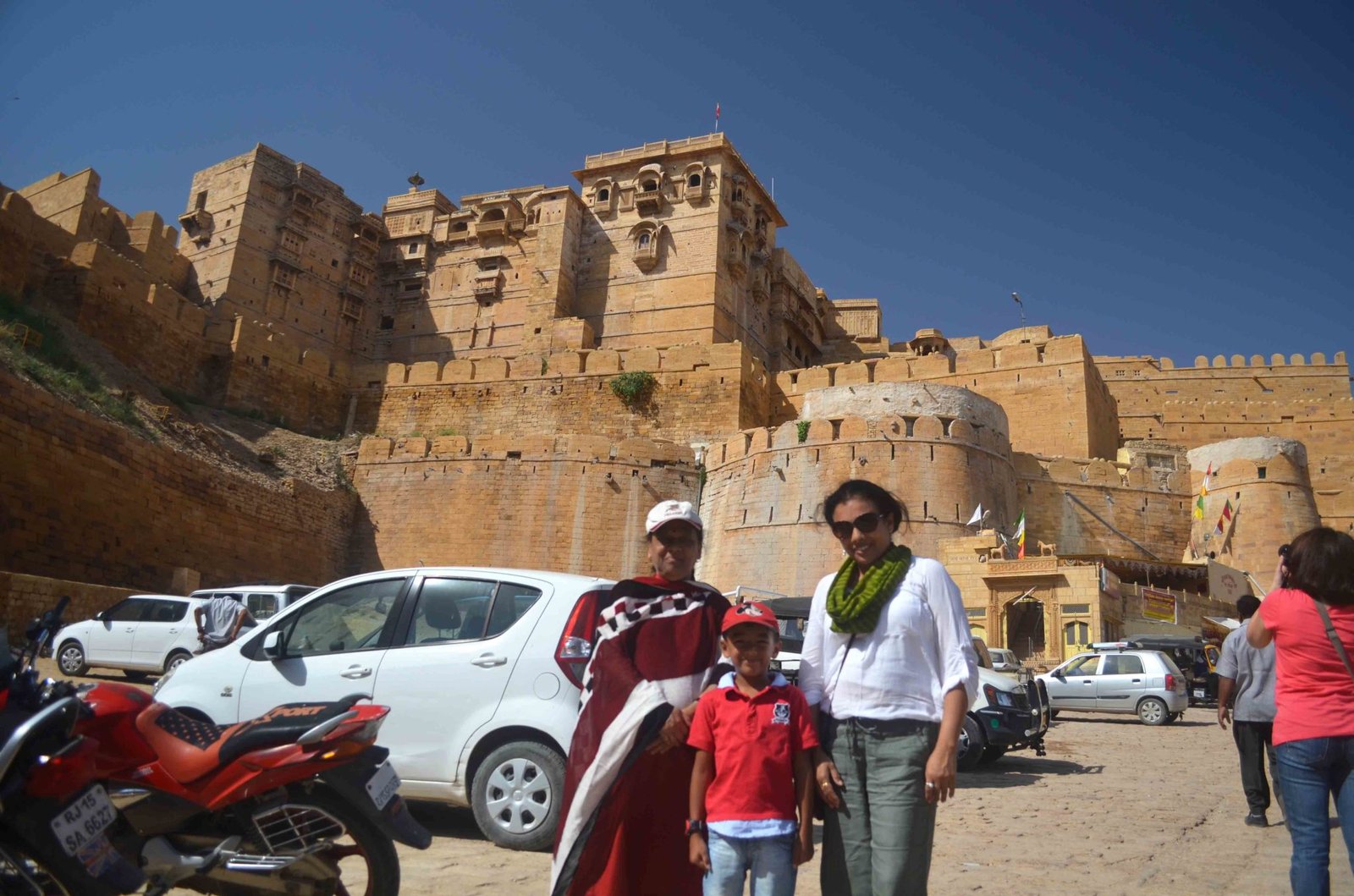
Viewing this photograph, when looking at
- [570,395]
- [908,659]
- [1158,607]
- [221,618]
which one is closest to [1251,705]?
[908,659]

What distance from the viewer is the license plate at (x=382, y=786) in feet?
10.0

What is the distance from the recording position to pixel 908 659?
2447 mm

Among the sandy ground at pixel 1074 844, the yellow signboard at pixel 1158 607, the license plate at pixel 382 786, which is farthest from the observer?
the yellow signboard at pixel 1158 607

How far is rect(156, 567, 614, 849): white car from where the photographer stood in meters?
4.18

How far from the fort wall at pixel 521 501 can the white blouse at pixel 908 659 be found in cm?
1878

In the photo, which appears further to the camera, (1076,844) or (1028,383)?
(1028,383)

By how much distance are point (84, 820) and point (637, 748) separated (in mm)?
1633

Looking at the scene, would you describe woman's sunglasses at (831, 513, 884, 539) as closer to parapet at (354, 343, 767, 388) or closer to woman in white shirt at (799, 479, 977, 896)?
woman in white shirt at (799, 479, 977, 896)

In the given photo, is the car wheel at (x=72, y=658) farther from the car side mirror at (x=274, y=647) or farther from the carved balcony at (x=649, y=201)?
the carved balcony at (x=649, y=201)

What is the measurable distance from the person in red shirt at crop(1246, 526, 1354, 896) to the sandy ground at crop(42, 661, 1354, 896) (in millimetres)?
1162

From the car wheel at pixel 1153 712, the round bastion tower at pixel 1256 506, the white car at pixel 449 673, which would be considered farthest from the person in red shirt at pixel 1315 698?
the round bastion tower at pixel 1256 506

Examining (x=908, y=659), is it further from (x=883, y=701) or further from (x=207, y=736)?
(x=207, y=736)

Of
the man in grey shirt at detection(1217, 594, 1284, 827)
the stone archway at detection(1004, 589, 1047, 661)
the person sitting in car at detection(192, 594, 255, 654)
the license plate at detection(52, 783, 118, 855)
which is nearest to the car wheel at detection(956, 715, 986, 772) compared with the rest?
the man in grey shirt at detection(1217, 594, 1284, 827)

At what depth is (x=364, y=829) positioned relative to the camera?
3.09 m
